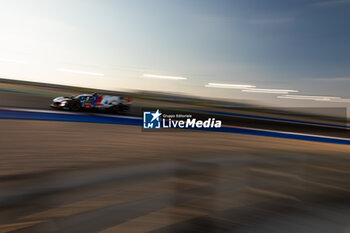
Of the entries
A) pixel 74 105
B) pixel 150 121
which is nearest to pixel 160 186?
pixel 150 121

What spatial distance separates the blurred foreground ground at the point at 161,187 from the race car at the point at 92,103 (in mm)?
3564

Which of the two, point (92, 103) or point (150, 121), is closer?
point (150, 121)

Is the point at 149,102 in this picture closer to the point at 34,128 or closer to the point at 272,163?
the point at 34,128

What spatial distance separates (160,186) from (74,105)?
320 inches

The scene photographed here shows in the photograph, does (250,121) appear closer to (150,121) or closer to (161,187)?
(150,121)

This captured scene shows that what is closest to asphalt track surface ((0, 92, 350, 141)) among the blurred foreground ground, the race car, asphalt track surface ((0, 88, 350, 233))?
the race car

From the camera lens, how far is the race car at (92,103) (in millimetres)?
10867

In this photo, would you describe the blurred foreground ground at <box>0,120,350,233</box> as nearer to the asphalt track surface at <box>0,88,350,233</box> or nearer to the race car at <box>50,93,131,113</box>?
the asphalt track surface at <box>0,88,350,233</box>

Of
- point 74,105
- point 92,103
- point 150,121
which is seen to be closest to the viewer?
point 150,121

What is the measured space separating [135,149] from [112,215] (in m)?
3.60

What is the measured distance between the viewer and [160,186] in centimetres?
405

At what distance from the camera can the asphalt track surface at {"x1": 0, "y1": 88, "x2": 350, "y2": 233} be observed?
9.55ft

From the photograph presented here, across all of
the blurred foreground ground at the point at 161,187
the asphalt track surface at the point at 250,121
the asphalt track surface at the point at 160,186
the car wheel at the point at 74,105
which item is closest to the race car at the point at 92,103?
the car wheel at the point at 74,105

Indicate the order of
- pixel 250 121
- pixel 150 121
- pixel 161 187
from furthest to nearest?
pixel 250 121, pixel 150 121, pixel 161 187
